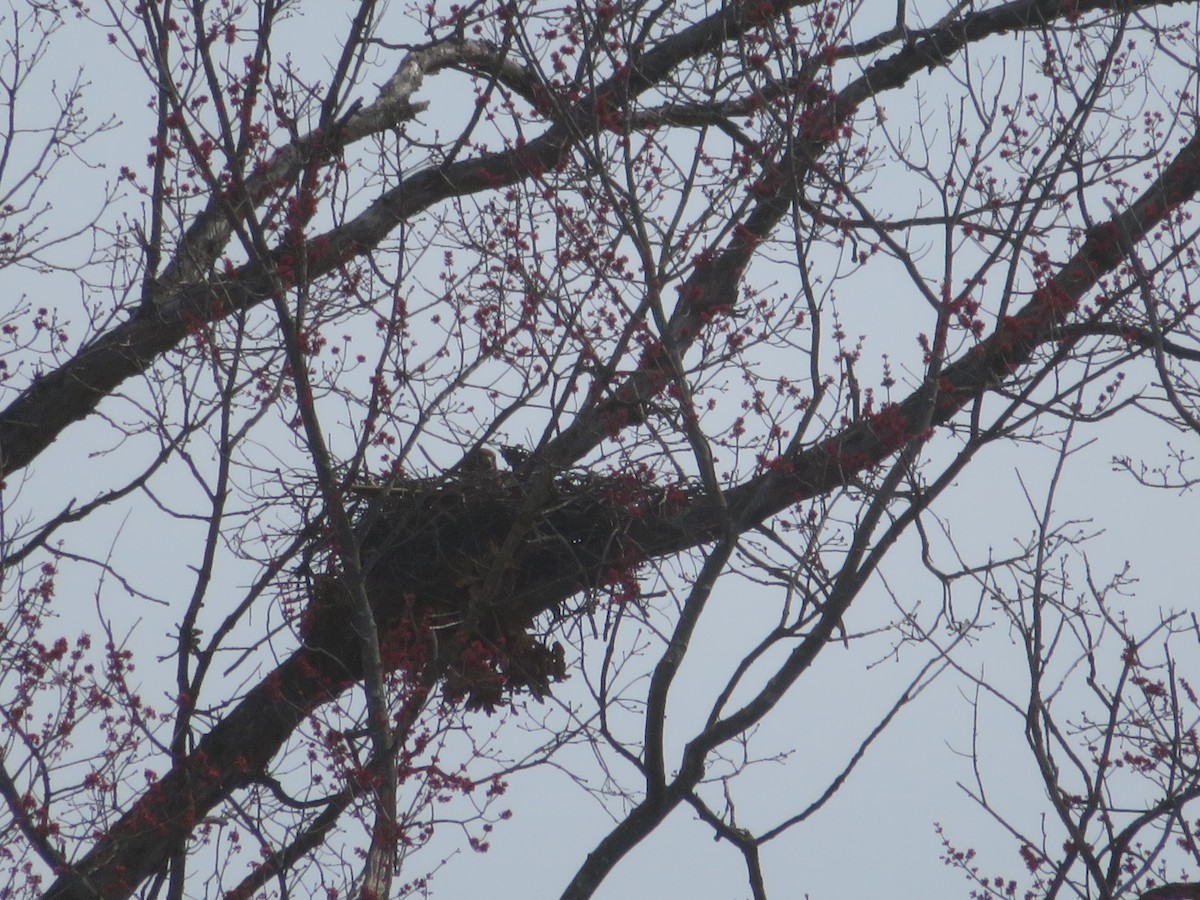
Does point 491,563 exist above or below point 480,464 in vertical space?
below

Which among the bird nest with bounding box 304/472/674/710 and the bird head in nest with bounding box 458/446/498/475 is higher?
the bird head in nest with bounding box 458/446/498/475

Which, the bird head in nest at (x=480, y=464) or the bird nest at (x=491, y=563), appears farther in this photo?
the bird head in nest at (x=480, y=464)

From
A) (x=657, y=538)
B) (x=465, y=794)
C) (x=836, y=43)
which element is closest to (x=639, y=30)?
(x=836, y=43)

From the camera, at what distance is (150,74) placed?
185 inches

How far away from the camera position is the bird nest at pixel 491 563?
586 centimetres

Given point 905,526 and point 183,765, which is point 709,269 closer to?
point 905,526

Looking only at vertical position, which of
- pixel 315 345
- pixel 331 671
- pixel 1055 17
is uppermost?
pixel 1055 17

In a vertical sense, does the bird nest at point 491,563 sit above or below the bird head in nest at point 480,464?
below

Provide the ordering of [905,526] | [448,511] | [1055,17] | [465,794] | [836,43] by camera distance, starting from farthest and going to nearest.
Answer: [448,511] < [1055,17] < [465,794] < [836,43] < [905,526]

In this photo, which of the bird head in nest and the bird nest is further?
the bird head in nest

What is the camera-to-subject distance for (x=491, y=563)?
584 cm

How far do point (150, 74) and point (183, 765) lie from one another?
2243mm

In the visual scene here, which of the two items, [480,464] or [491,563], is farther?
[480,464]

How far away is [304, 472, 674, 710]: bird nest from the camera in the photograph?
5863 mm
